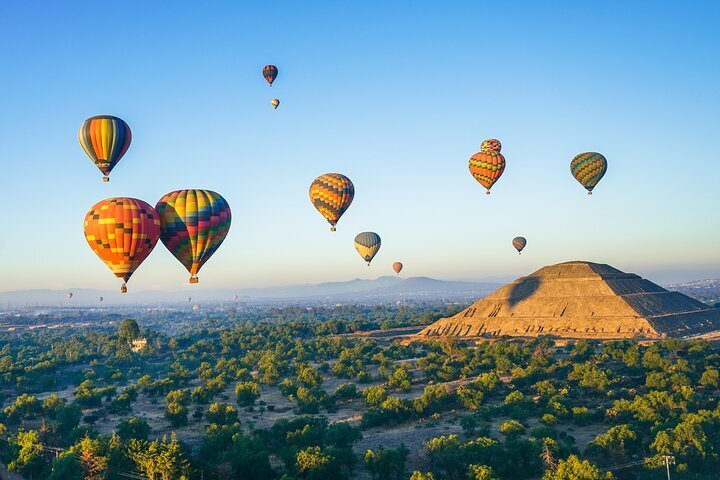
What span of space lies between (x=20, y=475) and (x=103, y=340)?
133463 mm

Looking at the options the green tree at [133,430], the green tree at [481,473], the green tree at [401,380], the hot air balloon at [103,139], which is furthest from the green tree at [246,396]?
the green tree at [481,473]

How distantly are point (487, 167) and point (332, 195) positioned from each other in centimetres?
2709

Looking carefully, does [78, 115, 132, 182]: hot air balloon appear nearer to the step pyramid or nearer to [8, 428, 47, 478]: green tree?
[8, 428, 47, 478]: green tree

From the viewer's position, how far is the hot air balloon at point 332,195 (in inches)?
3374

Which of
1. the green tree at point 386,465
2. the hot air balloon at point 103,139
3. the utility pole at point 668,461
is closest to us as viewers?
the utility pole at point 668,461

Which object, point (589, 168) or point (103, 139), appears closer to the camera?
point (103, 139)

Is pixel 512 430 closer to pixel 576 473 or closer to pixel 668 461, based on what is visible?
A: pixel 576 473

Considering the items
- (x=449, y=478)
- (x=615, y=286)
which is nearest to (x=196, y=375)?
(x=449, y=478)

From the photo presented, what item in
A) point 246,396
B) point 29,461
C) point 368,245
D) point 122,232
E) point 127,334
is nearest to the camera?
point 29,461

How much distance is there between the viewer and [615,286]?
145500 millimetres

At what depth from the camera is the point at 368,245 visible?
115312 millimetres

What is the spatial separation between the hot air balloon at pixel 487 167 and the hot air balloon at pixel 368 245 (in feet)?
78.3

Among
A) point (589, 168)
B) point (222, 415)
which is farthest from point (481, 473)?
point (589, 168)

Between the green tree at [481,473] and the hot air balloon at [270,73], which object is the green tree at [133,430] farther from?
the hot air balloon at [270,73]
